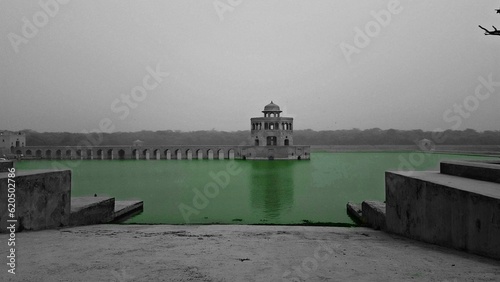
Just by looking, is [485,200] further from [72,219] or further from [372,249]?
[72,219]

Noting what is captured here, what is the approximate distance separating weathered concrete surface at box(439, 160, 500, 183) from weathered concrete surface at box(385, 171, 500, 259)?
32cm

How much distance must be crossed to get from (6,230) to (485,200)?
461 centimetres

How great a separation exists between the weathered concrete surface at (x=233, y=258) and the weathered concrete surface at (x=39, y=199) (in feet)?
0.83

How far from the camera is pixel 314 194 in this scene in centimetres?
1135

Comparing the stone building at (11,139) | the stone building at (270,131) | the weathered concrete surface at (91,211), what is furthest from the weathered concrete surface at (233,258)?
the stone building at (11,139)

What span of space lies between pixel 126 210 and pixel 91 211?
1984 mm

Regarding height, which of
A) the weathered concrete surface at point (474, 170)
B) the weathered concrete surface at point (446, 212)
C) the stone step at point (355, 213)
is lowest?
the stone step at point (355, 213)

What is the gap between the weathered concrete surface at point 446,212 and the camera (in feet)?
9.39

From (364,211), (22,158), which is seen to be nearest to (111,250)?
(364,211)

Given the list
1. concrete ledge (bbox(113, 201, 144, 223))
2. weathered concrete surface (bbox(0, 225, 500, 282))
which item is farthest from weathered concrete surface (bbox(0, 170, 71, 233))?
concrete ledge (bbox(113, 201, 144, 223))

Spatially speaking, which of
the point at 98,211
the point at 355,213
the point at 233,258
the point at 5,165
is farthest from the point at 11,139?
the point at 233,258

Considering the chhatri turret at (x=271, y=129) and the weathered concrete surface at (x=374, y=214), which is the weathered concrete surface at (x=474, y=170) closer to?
the weathered concrete surface at (x=374, y=214)

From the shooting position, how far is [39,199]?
4320mm

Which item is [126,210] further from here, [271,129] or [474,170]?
[271,129]
